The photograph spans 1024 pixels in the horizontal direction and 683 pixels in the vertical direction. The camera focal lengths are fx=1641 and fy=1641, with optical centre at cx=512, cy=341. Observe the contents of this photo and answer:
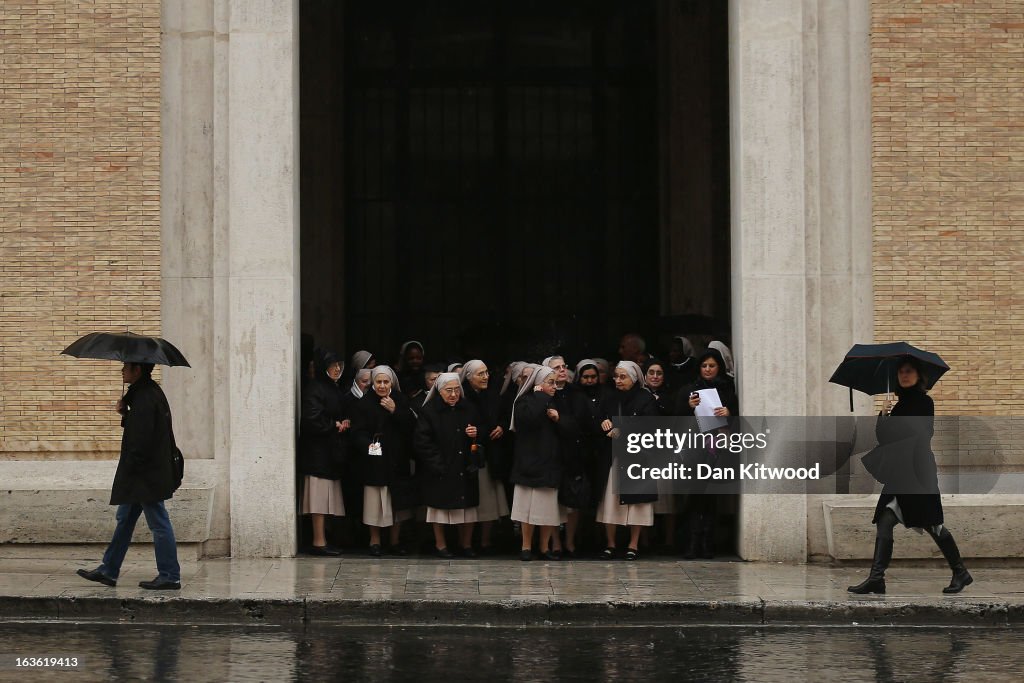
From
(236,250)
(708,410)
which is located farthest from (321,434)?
(708,410)

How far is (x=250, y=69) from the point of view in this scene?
14344 millimetres

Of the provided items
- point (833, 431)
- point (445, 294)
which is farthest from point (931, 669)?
A: point (445, 294)

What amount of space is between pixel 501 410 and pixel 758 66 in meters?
3.84

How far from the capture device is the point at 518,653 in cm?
1058

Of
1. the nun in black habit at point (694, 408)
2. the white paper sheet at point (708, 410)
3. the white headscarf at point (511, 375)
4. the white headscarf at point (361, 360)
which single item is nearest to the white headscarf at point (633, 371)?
the nun in black habit at point (694, 408)

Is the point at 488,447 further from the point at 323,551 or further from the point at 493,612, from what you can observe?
the point at 493,612

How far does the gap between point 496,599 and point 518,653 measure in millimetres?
1428

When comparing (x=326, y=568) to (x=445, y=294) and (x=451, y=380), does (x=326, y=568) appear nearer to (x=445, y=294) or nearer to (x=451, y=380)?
(x=451, y=380)

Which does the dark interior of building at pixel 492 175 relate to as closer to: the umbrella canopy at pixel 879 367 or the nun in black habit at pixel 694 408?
the nun in black habit at pixel 694 408

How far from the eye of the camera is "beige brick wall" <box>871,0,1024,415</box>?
1423cm

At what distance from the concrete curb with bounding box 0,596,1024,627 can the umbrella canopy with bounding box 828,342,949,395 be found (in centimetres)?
175

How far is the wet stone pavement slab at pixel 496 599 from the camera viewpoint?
1184cm

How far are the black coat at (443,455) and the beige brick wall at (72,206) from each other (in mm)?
2504

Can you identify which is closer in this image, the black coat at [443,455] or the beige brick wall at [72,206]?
the beige brick wall at [72,206]
